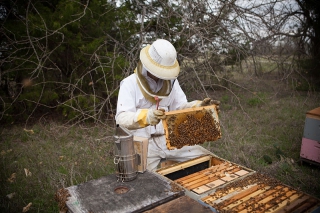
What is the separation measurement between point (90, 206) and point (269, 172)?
2864mm

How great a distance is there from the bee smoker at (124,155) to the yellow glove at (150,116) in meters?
0.39

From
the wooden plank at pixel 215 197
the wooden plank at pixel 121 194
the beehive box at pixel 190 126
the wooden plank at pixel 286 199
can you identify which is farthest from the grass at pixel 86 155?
the wooden plank at pixel 215 197

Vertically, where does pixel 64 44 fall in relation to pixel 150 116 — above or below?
above

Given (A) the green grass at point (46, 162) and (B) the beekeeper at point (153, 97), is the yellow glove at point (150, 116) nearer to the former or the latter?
(B) the beekeeper at point (153, 97)

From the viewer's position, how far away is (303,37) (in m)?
7.92

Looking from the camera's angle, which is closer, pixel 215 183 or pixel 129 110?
pixel 215 183

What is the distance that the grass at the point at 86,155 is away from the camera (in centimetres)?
318

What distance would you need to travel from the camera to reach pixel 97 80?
4699 mm

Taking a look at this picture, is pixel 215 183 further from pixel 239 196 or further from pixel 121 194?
pixel 121 194

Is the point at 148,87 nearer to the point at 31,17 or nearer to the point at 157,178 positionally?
the point at 157,178

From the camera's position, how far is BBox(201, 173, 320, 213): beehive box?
1.63m

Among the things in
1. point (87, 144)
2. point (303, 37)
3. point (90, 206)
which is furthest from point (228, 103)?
point (90, 206)

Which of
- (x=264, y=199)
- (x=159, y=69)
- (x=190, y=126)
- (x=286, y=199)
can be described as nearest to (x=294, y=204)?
(x=286, y=199)

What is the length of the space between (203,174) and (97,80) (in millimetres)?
3189
